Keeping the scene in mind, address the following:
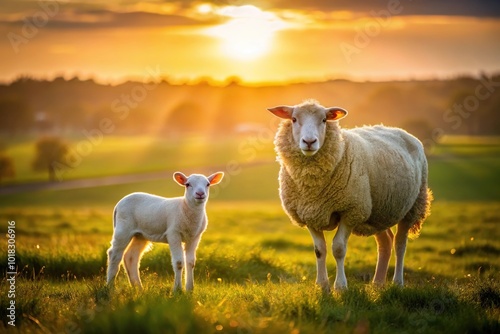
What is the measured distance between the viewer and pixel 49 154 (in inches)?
2665

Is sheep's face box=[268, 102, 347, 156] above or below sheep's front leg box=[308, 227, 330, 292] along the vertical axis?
above

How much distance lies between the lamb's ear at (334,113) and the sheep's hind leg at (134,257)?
3297 mm

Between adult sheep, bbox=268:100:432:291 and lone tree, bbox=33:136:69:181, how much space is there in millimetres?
61357

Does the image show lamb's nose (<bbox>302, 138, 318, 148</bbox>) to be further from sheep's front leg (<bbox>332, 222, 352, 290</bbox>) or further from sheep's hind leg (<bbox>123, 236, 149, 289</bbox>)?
sheep's hind leg (<bbox>123, 236, 149, 289</bbox>)

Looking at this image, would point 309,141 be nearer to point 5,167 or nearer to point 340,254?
point 340,254

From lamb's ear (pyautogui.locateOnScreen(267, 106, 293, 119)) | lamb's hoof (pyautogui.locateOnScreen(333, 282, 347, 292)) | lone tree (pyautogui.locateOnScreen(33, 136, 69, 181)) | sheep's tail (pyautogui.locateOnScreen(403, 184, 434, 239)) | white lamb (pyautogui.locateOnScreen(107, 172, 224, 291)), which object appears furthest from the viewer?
lone tree (pyautogui.locateOnScreen(33, 136, 69, 181))

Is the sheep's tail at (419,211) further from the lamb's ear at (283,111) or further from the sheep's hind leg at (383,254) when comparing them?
the lamb's ear at (283,111)

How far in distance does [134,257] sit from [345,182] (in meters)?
3.27

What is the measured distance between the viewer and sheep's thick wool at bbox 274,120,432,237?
8.54m

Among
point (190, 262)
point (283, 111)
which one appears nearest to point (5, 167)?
point (190, 262)

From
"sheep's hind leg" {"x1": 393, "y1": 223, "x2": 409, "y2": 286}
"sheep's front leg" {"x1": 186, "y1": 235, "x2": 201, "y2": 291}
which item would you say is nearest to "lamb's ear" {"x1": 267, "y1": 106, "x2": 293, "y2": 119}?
"sheep's front leg" {"x1": 186, "y1": 235, "x2": 201, "y2": 291}

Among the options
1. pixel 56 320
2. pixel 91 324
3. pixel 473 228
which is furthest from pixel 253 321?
pixel 473 228

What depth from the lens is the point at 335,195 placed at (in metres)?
8.52

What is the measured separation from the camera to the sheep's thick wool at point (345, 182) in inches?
336
